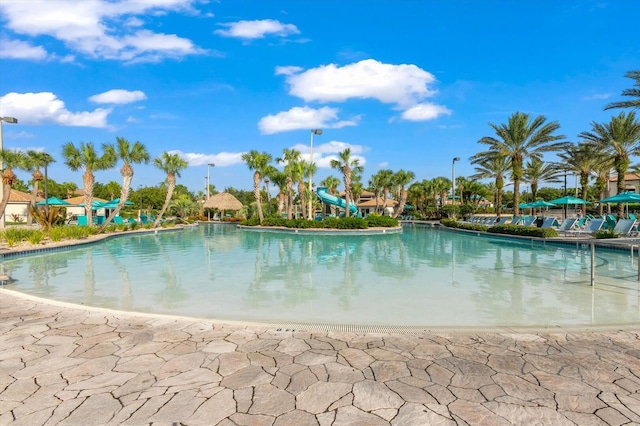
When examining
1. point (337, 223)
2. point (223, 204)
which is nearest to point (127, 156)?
point (337, 223)

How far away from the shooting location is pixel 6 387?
10.8ft

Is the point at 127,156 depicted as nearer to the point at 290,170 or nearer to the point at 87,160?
the point at 87,160

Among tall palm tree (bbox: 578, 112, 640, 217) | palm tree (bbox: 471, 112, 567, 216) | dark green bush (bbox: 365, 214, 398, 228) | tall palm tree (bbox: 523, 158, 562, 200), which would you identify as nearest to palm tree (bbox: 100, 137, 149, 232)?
dark green bush (bbox: 365, 214, 398, 228)

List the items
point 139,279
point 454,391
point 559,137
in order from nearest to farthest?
point 454,391 < point 139,279 < point 559,137

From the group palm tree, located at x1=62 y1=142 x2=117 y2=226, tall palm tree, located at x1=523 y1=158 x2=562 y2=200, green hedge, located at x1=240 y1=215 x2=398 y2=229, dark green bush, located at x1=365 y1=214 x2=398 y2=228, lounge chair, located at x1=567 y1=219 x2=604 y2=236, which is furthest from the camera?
tall palm tree, located at x1=523 y1=158 x2=562 y2=200

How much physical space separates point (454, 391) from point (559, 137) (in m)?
27.7

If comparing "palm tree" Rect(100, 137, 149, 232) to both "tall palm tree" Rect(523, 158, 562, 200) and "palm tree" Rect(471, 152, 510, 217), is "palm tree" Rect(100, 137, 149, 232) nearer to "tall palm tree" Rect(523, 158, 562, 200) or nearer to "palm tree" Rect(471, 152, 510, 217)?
"palm tree" Rect(471, 152, 510, 217)

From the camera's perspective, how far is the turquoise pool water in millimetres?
6148

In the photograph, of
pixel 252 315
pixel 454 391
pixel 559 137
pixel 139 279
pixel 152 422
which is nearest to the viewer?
pixel 152 422

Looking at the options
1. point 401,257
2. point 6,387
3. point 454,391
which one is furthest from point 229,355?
point 401,257

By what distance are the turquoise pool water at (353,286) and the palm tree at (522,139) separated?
13526 millimetres

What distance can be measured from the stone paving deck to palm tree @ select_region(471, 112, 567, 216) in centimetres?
2408

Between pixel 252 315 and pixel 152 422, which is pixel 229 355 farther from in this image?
pixel 252 315

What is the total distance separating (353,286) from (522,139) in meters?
22.7
